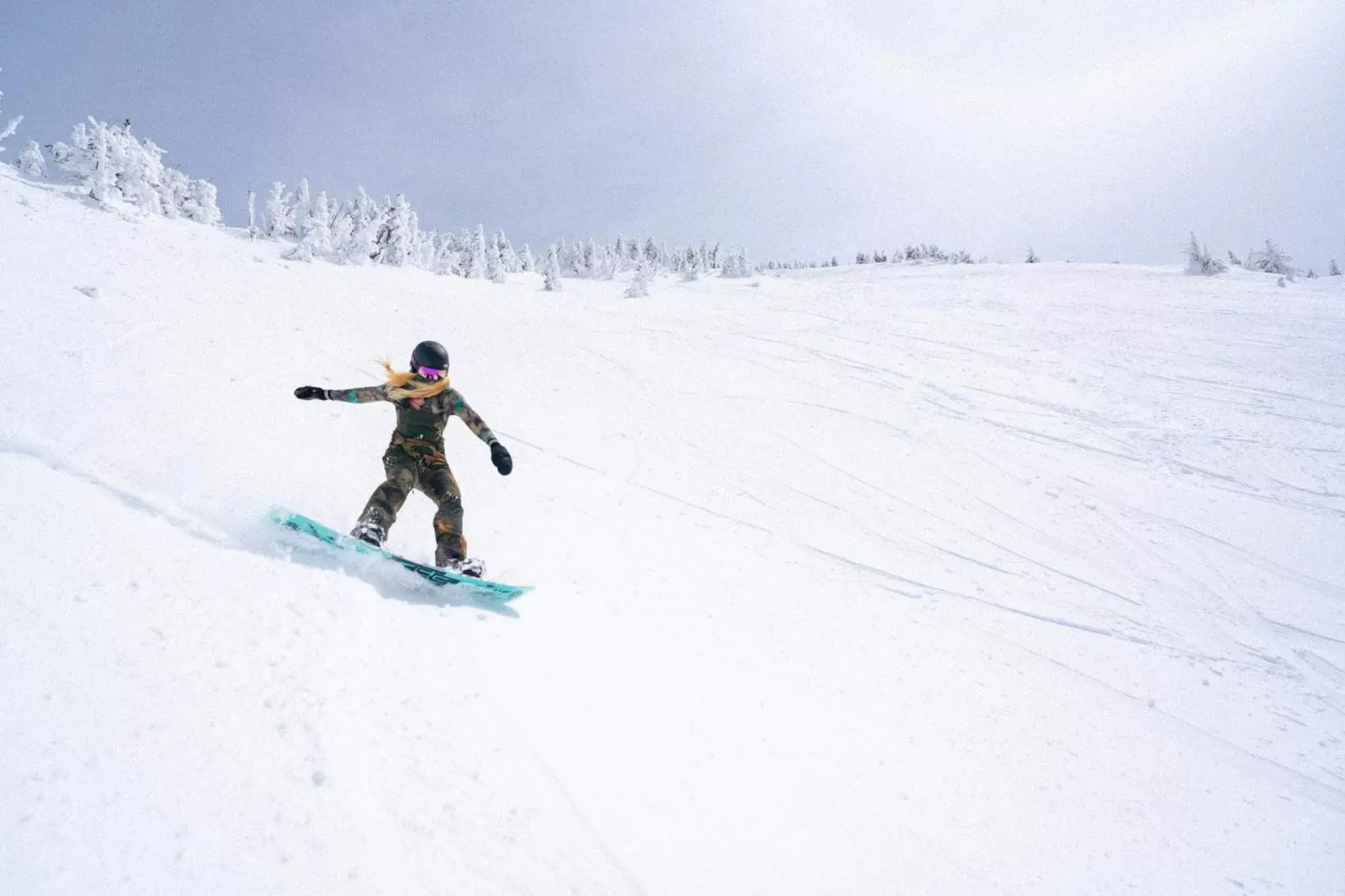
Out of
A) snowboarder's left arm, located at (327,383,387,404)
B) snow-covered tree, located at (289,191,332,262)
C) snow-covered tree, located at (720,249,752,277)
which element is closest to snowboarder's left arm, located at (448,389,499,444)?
snowboarder's left arm, located at (327,383,387,404)

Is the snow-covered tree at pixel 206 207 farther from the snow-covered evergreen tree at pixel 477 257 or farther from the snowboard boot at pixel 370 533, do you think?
the snowboard boot at pixel 370 533

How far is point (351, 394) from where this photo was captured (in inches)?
207

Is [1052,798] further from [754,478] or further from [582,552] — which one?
[754,478]

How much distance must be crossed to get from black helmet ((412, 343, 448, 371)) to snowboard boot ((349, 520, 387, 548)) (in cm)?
148

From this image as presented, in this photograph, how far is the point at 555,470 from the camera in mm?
8727

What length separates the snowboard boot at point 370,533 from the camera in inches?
180

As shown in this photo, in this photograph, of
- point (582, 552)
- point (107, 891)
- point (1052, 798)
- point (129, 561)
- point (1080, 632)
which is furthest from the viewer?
point (1080, 632)

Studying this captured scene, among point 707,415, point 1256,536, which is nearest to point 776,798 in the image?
point 707,415

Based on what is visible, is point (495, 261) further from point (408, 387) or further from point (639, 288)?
point (408, 387)

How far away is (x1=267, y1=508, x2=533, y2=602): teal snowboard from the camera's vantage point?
13.6 feet

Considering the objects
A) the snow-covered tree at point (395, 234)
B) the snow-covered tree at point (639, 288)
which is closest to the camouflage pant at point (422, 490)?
the snow-covered tree at point (395, 234)

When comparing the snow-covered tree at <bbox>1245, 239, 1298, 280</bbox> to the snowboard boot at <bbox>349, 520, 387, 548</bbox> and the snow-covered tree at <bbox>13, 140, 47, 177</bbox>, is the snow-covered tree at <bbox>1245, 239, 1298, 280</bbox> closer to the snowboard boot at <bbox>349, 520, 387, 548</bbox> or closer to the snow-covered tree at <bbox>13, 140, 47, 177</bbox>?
the snowboard boot at <bbox>349, 520, 387, 548</bbox>

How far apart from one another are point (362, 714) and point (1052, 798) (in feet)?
15.9

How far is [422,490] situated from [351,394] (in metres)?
1.05
